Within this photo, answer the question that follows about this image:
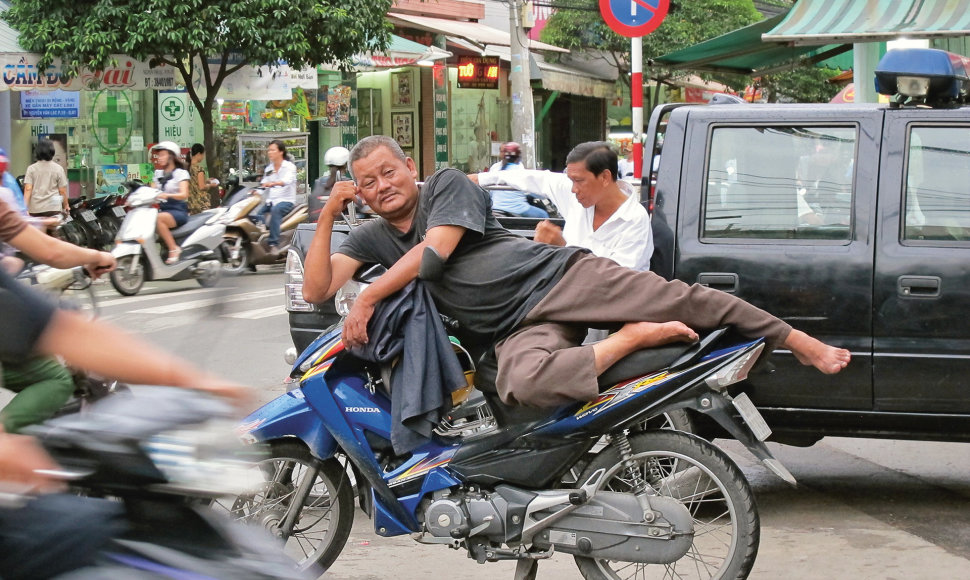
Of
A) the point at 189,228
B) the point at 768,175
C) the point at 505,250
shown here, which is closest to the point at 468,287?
the point at 505,250

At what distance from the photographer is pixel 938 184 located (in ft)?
16.1

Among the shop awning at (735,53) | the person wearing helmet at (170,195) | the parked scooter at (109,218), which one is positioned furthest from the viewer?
the parked scooter at (109,218)

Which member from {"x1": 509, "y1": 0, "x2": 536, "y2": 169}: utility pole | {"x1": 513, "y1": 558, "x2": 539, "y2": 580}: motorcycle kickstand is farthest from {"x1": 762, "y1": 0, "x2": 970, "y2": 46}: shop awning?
{"x1": 513, "y1": 558, "x2": 539, "y2": 580}: motorcycle kickstand

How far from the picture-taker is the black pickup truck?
15.7 ft

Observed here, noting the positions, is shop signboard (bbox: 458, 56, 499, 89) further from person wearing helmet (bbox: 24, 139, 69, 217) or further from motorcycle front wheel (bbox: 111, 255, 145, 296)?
motorcycle front wheel (bbox: 111, 255, 145, 296)

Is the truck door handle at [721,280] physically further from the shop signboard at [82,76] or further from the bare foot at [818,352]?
the shop signboard at [82,76]

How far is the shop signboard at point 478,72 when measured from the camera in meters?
23.7

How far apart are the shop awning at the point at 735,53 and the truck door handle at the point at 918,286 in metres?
8.57

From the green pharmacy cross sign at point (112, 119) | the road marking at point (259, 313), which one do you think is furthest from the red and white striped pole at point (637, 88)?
the green pharmacy cross sign at point (112, 119)

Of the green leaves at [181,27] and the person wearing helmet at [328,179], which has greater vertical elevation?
the green leaves at [181,27]

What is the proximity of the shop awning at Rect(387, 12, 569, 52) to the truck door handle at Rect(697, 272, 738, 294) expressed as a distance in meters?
18.6

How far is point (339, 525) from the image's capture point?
13.9 feet

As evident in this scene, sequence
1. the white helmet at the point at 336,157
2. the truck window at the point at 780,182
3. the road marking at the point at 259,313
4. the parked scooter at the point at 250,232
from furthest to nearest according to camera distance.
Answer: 1. the parked scooter at the point at 250,232
2. the white helmet at the point at 336,157
3. the road marking at the point at 259,313
4. the truck window at the point at 780,182

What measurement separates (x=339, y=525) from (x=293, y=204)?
1302 cm
